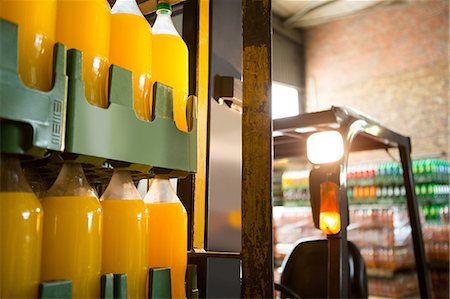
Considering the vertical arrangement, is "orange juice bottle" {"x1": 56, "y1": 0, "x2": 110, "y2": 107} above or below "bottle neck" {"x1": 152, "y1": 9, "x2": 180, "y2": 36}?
below

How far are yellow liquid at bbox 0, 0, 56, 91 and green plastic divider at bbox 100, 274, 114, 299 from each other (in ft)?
1.19

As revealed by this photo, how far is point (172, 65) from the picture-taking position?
1142 millimetres

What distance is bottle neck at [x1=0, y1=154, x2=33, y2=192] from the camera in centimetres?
79

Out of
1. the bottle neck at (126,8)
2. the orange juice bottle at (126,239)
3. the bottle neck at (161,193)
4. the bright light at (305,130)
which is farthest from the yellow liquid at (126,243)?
the bright light at (305,130)

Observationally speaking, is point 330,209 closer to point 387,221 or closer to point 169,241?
point 169,241

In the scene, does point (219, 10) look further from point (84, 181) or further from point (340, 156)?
point (84, 181)

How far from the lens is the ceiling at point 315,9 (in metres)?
8.26

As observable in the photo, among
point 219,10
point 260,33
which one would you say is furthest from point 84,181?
point 219,10

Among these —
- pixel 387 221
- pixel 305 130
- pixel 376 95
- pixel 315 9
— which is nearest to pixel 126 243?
pixel 305 130

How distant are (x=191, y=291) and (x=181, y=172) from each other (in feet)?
0.95

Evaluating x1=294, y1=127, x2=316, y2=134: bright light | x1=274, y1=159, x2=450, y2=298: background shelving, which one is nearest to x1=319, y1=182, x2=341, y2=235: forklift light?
x1=294, y1=127, x2=316, y2=134: bright light

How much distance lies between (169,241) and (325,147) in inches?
66.1

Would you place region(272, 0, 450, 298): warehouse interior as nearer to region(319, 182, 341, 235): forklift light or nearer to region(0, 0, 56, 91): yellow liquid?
region(319, 182, 341, 235): forklift light

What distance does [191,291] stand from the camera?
1107 millimetres
